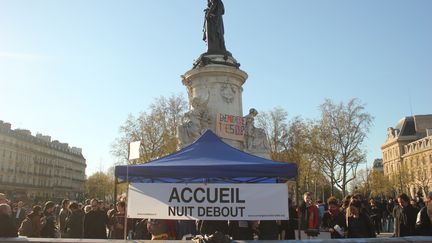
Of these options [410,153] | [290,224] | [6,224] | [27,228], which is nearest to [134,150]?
[6,224]

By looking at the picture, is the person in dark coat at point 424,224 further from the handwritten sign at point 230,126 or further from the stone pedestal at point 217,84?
the stone pedestal at point 217,84

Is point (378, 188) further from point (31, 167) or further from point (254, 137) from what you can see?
point (31, 167)

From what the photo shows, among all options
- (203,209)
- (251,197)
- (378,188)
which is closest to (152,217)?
(203,209)

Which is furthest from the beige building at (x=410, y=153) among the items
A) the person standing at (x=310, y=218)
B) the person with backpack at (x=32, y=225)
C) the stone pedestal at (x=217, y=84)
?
the person with backpack at (x=32, y=225)

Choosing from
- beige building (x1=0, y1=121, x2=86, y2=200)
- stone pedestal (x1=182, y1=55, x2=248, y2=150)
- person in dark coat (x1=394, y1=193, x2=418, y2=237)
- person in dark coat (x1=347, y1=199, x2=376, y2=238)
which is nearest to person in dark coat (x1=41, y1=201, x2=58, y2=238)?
person in dark coat (x1=347, y1=199, x2=376, y2=238)

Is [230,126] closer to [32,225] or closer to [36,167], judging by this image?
[32,225]

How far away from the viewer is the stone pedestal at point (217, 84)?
19625 mm

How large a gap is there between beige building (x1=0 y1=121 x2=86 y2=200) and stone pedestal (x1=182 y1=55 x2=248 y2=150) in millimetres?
50303

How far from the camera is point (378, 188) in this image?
72.2 m

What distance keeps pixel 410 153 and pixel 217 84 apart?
75.8 metres

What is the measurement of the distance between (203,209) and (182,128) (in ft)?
36.7

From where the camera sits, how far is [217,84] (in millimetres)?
19812

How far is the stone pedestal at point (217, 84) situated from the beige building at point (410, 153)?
59580 millimetres

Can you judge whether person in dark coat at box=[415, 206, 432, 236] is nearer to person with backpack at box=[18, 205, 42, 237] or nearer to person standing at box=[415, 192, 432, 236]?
person standing at box=[415, 192, 432, 236]
